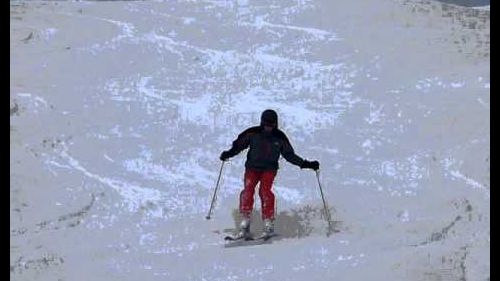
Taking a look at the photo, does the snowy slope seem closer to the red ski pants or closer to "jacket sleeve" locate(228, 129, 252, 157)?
the red ski pants

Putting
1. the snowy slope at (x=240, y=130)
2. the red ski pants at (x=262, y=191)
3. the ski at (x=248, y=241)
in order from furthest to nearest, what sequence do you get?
1. the red ski pants at (x=262, y=191)
2. the ski at (x=248, y=241)
3. the snowy slope at (x=240, y=130)

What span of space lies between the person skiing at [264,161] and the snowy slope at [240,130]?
39 cm

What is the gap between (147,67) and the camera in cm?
2384

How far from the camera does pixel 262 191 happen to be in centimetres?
1115

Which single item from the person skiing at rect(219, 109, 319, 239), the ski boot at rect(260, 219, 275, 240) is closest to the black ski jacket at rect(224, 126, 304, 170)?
the person skiing at rect(219, 109, 319, 239)

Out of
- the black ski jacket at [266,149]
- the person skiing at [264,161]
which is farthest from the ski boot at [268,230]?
the black ski jacket at [266,149]

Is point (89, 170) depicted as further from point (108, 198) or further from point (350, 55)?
point (350, 55)

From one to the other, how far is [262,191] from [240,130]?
7.07 meters

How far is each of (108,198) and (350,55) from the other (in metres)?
11.9

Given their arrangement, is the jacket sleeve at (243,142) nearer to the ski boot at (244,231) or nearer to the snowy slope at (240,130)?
the ski boot at (244,231)

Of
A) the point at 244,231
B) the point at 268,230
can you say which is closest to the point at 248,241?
the point at 244,231

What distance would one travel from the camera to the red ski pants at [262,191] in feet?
36.5

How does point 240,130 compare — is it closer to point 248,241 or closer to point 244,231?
point 244,231

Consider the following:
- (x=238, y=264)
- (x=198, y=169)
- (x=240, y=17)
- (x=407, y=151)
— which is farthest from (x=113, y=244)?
(x=240, y=17)
